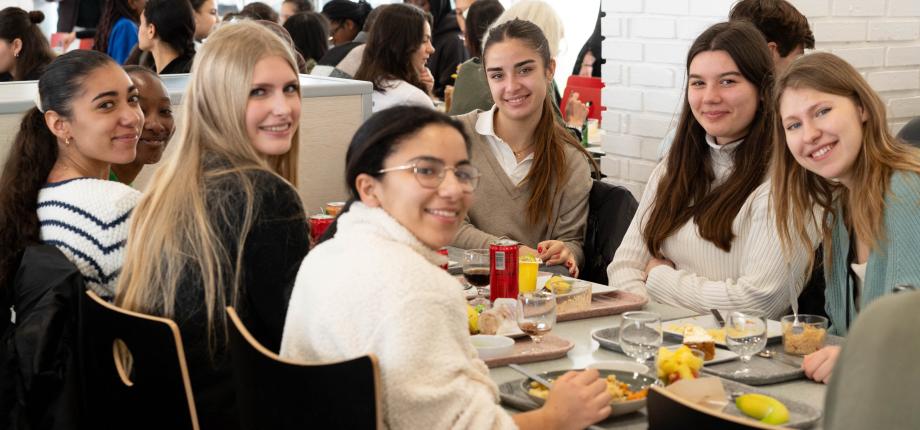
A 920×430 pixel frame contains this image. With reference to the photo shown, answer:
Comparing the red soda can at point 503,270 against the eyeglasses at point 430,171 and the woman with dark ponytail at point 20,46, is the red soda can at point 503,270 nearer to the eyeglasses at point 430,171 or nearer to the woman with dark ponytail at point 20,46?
the eyeglasses at point 430,171

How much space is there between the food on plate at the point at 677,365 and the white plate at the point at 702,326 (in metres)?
0.24

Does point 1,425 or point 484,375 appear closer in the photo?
point 484,375

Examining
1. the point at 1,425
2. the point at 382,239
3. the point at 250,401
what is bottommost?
the point at 1,425

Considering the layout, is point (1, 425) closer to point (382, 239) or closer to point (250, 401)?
point (250, 401)

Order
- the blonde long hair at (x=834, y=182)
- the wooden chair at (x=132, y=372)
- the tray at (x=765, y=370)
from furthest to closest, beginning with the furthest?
the blonde long hair at (x=834, y=182) → the tray at (x=765, y=370) → the wooden chair at (x=132, y=372)

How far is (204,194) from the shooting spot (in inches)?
81.9

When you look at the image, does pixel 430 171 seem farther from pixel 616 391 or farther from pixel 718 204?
pixel 718 204

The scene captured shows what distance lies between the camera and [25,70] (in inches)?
214

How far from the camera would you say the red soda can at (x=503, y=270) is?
252 cm

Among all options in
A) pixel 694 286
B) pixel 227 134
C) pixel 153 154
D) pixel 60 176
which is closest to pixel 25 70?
pixel 153 154

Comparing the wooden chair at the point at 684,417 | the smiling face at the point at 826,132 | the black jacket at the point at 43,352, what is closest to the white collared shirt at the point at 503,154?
the smiling face at the point at 826,132

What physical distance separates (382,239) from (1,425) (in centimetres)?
91

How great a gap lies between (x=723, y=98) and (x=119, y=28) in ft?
15.7

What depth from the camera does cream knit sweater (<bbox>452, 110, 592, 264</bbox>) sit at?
11.0 feet
